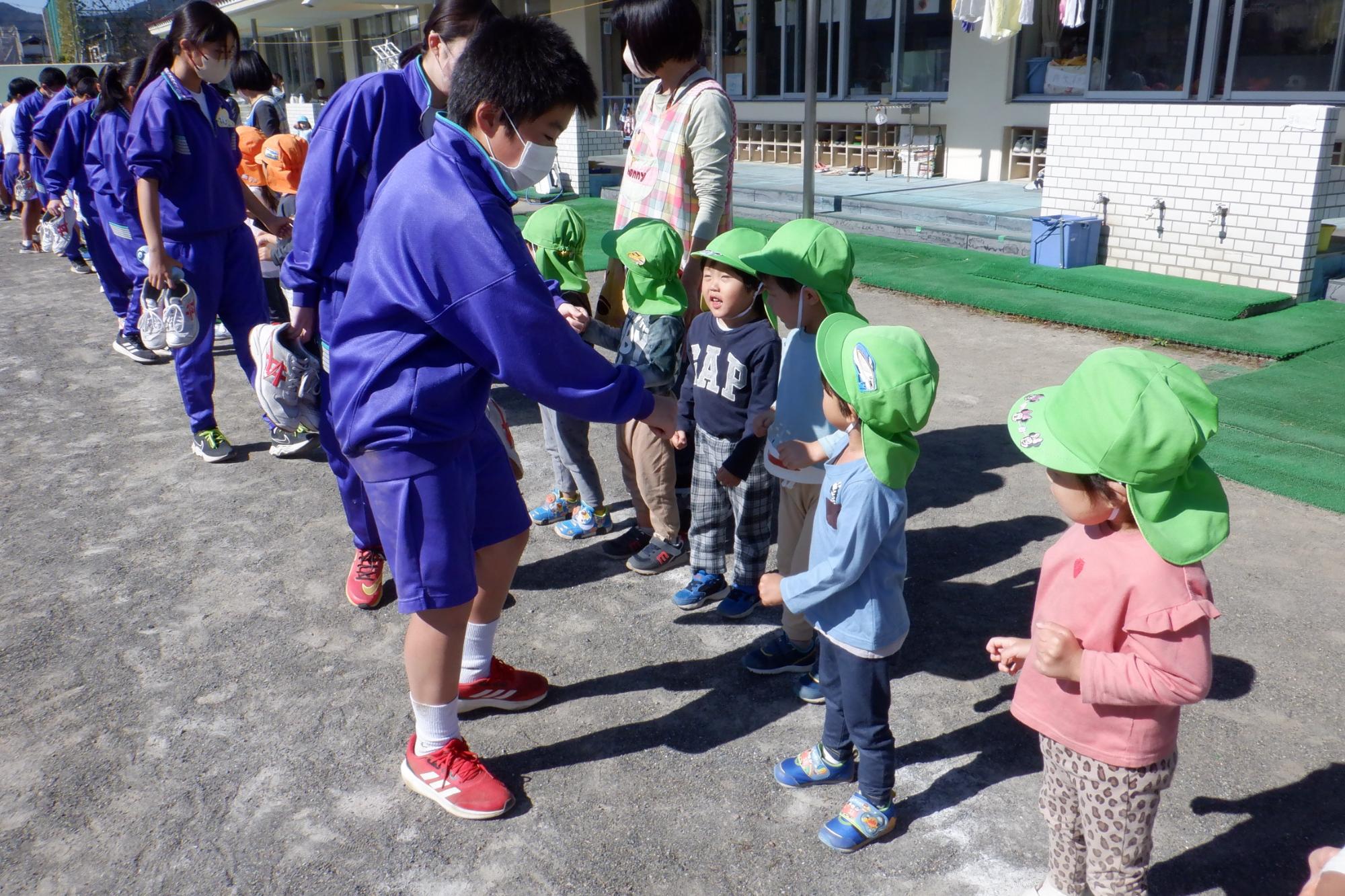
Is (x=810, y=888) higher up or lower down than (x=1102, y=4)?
lower down

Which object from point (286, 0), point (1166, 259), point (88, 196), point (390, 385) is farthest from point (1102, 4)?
point (286, 0)

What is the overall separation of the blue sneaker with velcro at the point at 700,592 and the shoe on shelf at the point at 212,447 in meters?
2.89

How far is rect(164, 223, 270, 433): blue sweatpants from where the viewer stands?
500 centimetres

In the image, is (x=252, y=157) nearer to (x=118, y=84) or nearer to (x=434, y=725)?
(x=118, y=84)

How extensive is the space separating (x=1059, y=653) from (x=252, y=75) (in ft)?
24.4

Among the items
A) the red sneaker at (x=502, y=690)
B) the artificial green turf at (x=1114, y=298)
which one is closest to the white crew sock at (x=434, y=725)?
the red sneaker at (x=502, y=690)

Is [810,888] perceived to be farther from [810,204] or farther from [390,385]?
[810,204]

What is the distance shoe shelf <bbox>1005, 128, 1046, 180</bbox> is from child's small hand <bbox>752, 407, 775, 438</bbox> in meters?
10.0

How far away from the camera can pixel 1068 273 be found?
8.43m

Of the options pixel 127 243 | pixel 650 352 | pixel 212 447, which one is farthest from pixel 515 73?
pixel 127 243

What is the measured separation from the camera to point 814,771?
8.56 ft

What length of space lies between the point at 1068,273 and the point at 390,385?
748cm

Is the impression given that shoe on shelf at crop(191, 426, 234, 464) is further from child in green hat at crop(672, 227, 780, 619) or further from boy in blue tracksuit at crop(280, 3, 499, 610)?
child in green hat at crop(672, 227, 780, 619)

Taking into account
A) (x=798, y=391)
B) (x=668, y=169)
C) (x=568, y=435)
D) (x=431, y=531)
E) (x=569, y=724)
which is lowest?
(x=569, y=724)
